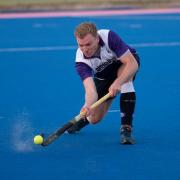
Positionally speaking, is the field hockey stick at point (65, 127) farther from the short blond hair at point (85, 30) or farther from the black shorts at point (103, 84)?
the short blond hair at point (85, 30)

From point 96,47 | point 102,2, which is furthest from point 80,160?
point 102,2

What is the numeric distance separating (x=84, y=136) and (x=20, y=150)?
78 centimetres

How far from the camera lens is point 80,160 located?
213 inches

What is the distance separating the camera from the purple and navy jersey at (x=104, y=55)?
571 centimetres

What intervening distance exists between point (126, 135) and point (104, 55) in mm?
780

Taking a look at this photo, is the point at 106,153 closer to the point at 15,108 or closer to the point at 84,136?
the point at 84,136

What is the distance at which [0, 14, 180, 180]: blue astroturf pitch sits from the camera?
521 centimetres

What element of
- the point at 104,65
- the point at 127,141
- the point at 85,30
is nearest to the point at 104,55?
the point at 104,65

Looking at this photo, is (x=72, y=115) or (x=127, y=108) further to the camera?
(x=72, y=115)

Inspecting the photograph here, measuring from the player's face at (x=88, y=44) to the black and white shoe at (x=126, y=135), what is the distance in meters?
0.80

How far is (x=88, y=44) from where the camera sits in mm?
5449

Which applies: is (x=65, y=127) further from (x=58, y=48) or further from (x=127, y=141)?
(x=58, y=48)

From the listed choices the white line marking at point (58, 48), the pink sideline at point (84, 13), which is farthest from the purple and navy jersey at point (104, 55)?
the pink sideline at point (84, 13)

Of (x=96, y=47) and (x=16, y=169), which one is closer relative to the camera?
(x=16, y=169)
